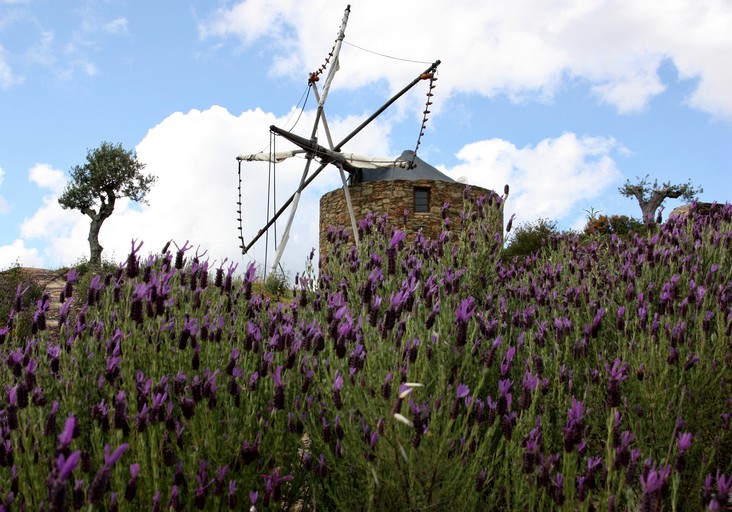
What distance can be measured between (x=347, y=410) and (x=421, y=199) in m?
15.0

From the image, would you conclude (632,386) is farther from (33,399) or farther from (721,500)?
(33,399)

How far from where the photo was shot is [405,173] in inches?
694

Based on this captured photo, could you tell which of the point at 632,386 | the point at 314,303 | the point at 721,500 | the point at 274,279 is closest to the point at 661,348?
the point at 632,386

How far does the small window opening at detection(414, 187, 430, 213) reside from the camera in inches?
674

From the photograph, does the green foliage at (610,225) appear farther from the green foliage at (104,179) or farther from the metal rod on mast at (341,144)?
the green foliage at (104,179)

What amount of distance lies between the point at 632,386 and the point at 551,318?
970mm

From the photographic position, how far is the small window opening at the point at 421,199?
17.1m

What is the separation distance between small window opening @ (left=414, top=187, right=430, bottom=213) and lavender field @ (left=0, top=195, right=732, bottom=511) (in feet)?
43.3

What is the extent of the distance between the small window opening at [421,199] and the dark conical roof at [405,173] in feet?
1.43

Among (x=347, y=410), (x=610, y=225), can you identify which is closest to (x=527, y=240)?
(x=610, y=225)

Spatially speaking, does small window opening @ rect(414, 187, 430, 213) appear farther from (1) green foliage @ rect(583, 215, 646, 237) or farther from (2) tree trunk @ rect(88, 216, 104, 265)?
(2) tree trunk @ rect(88, 216, 104, 265)

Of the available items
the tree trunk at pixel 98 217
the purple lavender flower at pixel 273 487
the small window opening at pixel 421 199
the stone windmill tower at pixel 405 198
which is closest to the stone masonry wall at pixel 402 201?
the stone windmill tower at pixel 405 198

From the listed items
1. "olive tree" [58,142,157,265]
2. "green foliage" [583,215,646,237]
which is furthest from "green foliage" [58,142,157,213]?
"green foliage" [583,215,646,237]

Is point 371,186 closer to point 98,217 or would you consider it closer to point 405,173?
point 405,173
